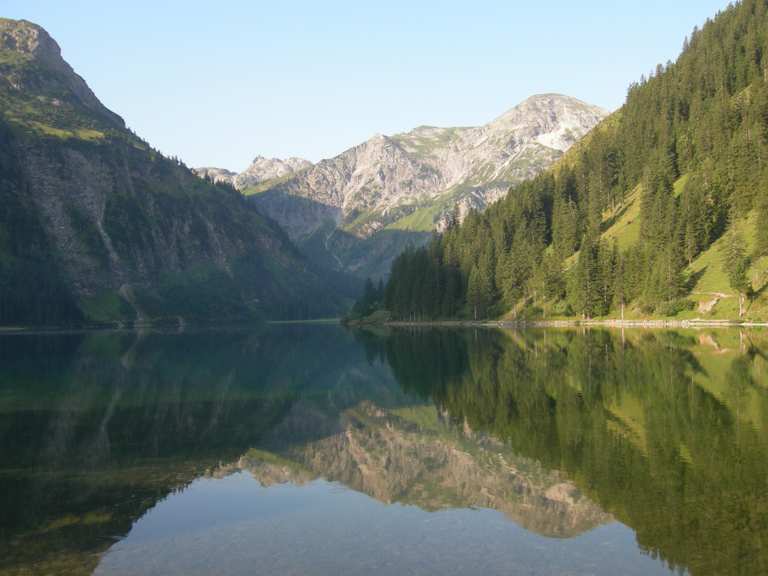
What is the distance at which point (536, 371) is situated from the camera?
6512 cm

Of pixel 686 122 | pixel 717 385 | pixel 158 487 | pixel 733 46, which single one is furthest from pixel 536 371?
pixel 733 46

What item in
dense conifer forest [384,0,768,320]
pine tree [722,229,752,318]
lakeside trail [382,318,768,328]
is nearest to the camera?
pine tree [722,229,752,318]

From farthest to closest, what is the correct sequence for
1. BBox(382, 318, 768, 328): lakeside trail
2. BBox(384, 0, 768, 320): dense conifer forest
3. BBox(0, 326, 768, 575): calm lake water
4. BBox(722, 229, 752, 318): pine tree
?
BBox(384, 0, 768, 320): dense conifer forest → BBox(382, 318, 768, 328): lakeside trail → BBox(722, 229, 752, 318): pine tree → BBox(0, 326, 768, 575): calm lake water

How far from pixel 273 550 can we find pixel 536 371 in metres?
47.3

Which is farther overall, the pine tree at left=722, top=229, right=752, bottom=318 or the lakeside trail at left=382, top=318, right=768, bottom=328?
the lakeside trail at left=382, top=318, right=768, bottom=328

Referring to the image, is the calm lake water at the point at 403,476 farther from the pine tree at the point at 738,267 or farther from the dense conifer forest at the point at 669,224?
the dense conifer forest at the point at 669,224

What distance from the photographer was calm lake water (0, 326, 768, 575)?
2048cm

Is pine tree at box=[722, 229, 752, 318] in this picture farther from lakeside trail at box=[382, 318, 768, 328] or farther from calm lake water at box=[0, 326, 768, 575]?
calm lake water at box=[0, 326, 768, 575]

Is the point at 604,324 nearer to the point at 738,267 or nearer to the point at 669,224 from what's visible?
the point at 669,224

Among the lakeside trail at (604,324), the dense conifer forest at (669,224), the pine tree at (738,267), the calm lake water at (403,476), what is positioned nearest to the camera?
the calm lake water at (403,476)

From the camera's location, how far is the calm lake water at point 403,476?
20484mm

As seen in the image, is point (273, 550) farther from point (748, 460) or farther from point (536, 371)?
point (536, 371)

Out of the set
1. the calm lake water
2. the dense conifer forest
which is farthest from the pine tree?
the calm lake water

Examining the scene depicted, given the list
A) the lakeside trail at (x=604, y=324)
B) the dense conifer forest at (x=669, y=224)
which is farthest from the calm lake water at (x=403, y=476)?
the dense conifer forest at (x=669, y=224)
